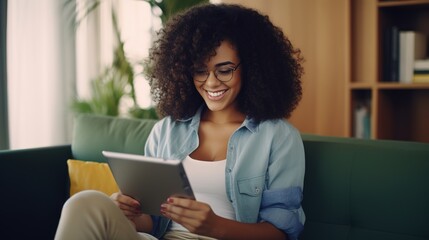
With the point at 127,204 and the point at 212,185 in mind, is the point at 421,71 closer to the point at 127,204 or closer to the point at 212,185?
the point at 212,185

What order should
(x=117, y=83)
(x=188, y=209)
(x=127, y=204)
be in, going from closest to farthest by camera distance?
(x=188, y=209) → (x=127, y=204) → (x=117, y=83)

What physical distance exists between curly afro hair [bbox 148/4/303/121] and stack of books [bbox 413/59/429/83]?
1.09m

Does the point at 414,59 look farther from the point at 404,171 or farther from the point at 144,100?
the point at 144,100

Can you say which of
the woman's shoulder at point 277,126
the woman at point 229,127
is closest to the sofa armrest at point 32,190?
the woman at point 229,127

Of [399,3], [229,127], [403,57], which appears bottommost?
[229,127]

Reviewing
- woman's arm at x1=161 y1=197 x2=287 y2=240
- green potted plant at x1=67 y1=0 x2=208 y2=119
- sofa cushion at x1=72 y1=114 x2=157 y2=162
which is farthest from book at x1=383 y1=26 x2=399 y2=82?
woman's arm at x1=161 y1=197 x2=287 y2=240

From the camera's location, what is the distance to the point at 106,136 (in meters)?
2.09

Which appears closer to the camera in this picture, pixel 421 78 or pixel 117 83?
pixel 421 78

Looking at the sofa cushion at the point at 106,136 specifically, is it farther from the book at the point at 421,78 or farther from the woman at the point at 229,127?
the book at the point at 421,78

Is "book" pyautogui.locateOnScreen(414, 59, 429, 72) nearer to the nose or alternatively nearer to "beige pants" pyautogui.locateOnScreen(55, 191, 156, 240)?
the nose

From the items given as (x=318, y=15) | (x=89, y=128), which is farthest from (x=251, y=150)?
(x=318, y=15)

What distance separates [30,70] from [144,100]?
0.96 meters

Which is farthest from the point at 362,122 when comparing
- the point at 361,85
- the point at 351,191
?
the point at 351,191

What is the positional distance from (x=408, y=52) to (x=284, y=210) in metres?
1.45
